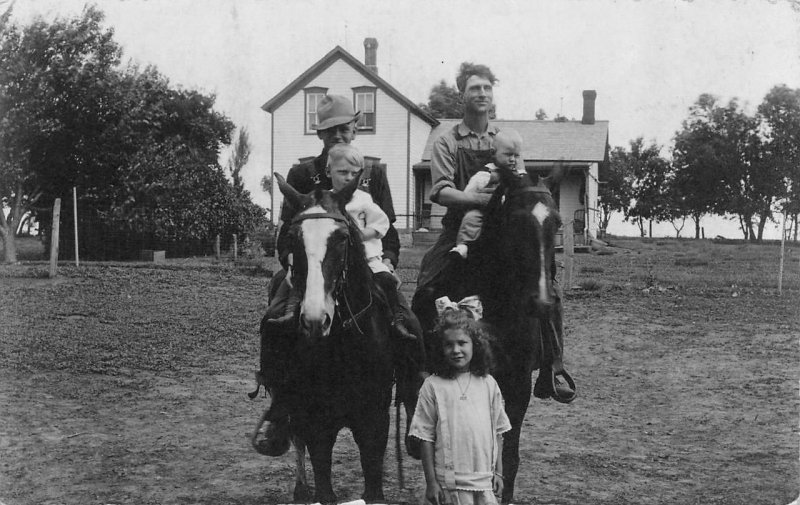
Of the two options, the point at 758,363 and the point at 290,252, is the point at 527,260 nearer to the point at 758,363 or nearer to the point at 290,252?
the point at 290,252

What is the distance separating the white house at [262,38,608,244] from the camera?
101 ft

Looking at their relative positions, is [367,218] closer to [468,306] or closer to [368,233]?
[368,233]

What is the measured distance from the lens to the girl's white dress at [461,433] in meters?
4.37

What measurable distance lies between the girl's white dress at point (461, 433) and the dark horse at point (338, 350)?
0.76 metres

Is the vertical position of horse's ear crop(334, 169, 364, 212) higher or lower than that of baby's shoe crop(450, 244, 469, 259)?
higher

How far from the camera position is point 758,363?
11.8 metres

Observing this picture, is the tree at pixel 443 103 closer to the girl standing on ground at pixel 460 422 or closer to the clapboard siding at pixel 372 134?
the clapboard siding at pixel 372 134

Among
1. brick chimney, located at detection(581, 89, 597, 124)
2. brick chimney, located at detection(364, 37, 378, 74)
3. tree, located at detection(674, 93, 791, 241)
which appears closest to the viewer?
tree, located at detection(674, 93, 791, 241)

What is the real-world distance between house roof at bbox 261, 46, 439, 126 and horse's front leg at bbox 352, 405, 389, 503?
26.1m

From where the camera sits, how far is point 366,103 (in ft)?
102

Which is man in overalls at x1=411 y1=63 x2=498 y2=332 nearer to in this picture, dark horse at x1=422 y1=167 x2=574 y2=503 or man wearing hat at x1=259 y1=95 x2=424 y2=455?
dark horse at x1=422 y1=167 x2=574 y2=503

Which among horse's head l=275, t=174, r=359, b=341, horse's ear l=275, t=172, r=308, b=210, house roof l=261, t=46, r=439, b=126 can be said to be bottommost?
horse's head l=275, t=174, r=359, b=341

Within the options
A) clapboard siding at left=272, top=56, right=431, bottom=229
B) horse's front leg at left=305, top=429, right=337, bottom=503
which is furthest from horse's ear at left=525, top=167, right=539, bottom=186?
clapboard siding at left=272, top=56, right=431, bottom=229

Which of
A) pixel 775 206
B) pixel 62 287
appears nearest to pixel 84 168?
pixel 62 287
